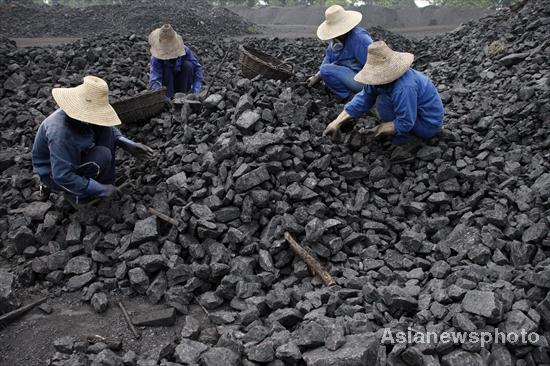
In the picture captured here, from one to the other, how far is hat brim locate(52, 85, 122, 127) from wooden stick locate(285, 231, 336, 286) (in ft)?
5.99

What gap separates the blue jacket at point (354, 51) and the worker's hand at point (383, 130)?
1164mm

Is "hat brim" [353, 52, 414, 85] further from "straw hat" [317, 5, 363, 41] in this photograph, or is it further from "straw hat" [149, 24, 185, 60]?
"straw hat" [149, 24, 185, 60]

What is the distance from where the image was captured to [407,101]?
4324 millimetres

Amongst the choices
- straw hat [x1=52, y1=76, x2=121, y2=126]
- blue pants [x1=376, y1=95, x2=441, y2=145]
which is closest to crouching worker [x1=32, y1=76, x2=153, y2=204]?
straw hat [x1=52, y1=76, x2=121, y2=126]

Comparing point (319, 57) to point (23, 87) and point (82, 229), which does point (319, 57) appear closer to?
point (23, 87)

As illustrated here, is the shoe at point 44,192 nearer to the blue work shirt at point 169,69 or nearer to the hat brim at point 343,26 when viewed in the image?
the blue work shirt at point 169,69

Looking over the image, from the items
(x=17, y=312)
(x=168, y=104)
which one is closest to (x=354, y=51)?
(x=168, y=104)

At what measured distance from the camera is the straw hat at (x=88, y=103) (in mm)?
3676

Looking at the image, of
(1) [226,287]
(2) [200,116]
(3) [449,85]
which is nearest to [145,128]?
(2) [200,116]

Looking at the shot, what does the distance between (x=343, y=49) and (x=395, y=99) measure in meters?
1.44

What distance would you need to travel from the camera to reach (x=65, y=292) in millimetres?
3598

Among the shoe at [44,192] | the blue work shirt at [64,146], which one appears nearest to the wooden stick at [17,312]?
the blue work shirt at [64,146]

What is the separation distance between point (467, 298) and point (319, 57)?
25.0 ft

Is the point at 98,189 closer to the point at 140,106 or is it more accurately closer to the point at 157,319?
the point at 157,319
